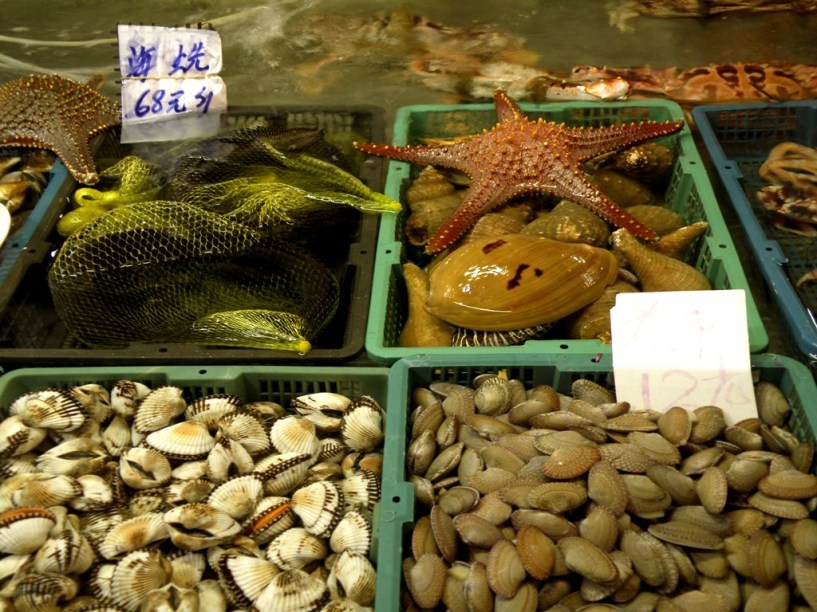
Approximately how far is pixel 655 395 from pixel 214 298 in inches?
43.0

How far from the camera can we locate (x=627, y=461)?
1369 mm

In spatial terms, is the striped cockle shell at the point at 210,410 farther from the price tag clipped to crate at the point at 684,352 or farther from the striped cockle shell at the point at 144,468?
the price tag clipped to crate at the point at 684,352

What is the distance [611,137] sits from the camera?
2.04m

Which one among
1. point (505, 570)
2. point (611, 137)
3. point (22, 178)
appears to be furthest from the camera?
point (22, 178)

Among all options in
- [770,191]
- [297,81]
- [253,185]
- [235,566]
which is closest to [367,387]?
[235,566]

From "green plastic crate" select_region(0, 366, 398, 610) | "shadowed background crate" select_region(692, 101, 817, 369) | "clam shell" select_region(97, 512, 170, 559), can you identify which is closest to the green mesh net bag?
"green plastic crate" select_region(0, 366, 398, 610)

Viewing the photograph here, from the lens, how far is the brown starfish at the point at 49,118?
2338 mm

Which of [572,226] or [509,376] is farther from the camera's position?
[572,226]

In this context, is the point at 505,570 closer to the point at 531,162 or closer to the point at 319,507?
the point at 319,507

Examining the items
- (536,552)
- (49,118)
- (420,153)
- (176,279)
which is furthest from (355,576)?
(49,118)

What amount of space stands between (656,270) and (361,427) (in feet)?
2.65

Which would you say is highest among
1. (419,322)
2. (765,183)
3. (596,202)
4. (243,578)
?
(596,202)

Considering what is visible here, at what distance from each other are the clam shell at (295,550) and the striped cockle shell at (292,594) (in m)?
0.05

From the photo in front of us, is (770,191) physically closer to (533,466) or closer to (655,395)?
(655,395)
